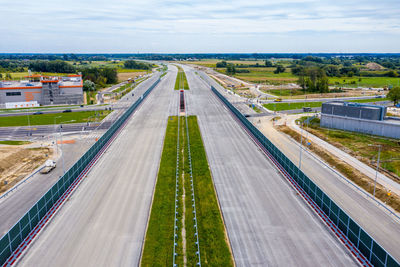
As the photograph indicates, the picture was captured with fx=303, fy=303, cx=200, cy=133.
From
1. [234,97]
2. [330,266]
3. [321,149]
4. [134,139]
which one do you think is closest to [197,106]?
[234,97]

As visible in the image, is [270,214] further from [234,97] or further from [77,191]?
[234,97]

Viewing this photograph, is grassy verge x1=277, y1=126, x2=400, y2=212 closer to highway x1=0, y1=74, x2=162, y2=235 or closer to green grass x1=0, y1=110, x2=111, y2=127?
highway x1=0, y1=74, x2=162, y2=235

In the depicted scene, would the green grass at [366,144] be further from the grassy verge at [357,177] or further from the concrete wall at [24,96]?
the concrete wall at [24,96]

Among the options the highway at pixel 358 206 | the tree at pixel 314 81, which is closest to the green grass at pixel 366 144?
the highway at pixel 358 206

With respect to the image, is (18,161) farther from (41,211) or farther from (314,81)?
(314,81)

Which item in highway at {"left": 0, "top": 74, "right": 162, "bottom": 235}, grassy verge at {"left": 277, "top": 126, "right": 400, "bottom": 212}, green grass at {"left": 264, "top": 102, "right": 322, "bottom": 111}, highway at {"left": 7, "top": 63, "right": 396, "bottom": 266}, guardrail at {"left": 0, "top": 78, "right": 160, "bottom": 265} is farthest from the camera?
green grass at {"left": 264, "top": 102, "right": 322, "bottom": 111}

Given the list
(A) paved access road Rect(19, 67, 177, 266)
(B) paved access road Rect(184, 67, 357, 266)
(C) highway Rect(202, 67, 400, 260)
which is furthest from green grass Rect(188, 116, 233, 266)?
(C) highway Rect(202, 67, 400, 260)
